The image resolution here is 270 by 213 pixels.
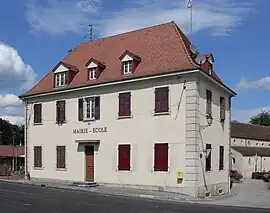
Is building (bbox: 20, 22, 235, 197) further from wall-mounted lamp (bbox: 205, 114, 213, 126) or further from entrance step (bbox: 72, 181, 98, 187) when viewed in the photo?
entrance step (bbox: 72, 181, 98, 187)

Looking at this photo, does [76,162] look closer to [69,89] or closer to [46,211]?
[69,89]

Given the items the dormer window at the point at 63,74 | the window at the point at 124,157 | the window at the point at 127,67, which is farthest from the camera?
the dormer window at the point at 63,74

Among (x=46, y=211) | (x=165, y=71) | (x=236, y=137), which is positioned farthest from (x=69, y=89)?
(x=236, y=137)

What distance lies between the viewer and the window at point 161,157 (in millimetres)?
26500

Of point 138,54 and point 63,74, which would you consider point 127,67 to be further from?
point 63,74

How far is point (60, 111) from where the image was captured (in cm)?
3288

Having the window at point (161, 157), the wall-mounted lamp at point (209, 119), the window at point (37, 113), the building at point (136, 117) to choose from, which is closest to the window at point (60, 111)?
the building at point (136, 117)

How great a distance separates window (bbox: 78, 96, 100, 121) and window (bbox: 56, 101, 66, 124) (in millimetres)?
1677

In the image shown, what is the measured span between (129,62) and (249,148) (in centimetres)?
4383

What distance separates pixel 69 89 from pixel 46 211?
56.4ft

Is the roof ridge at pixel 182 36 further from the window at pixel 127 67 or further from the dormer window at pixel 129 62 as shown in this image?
the window at pixel 127 67

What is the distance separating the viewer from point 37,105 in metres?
34.6

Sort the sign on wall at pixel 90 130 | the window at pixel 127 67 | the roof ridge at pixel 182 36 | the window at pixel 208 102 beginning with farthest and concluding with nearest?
the sign on wall at pixel 90 130
the window at pixel 127 67
the window at pixel 208 102
the roof ridge at pixel 182 36

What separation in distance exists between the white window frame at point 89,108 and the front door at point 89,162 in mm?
2195
